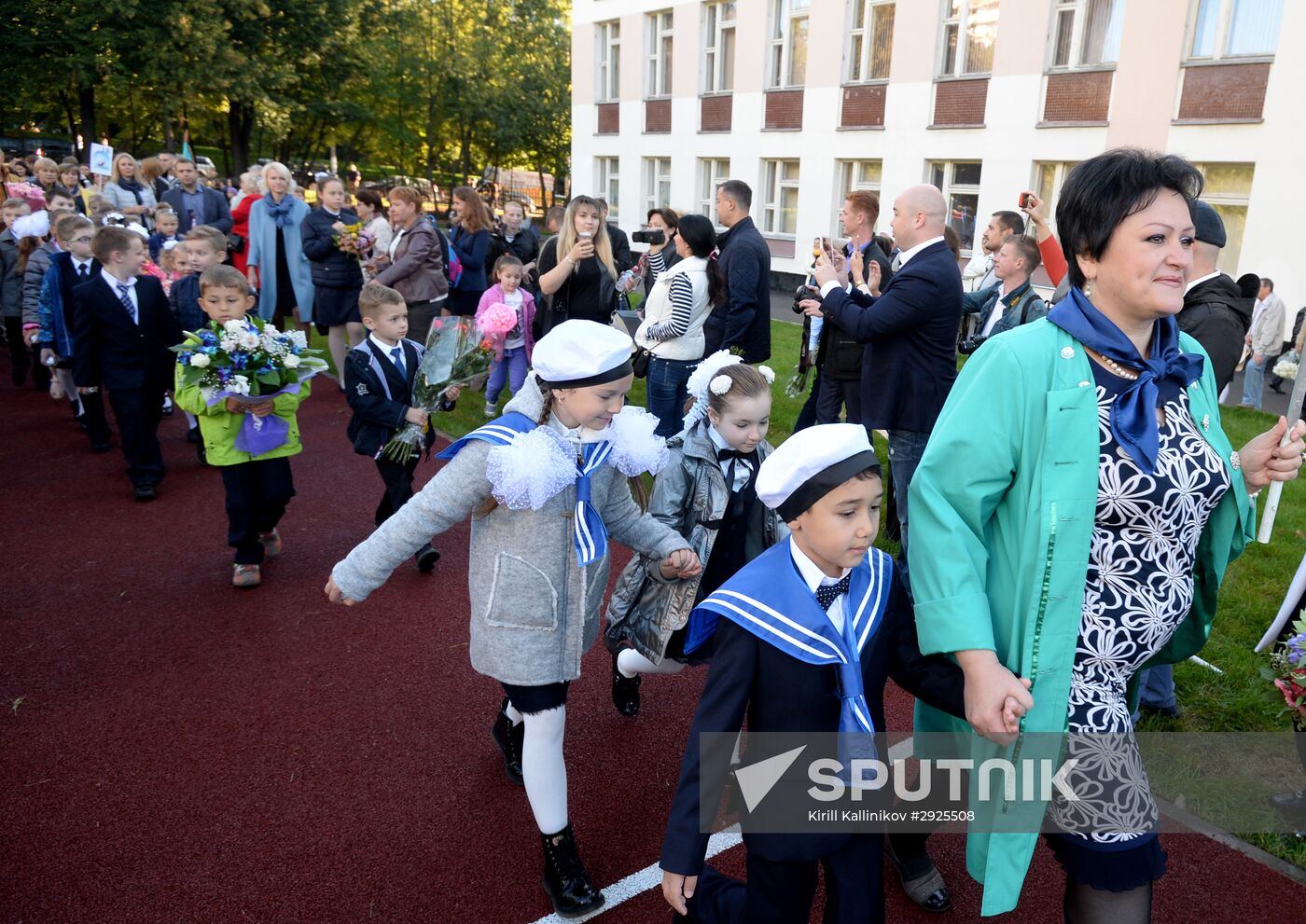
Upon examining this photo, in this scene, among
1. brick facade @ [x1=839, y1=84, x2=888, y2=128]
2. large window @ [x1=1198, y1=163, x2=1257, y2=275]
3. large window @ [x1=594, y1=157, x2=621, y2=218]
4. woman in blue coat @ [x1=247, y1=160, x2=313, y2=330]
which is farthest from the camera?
large window @ [x1=594, y1=157, x2=621, y2=218]

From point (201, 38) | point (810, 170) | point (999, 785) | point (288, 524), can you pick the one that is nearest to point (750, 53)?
point (810, 170)

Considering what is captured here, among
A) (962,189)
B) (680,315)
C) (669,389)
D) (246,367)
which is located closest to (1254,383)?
(669,389)

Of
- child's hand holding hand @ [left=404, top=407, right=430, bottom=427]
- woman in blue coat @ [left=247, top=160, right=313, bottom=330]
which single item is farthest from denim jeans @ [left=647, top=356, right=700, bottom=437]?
woman in blue coat @ [left=247, top=160, right=313, bottom=330]

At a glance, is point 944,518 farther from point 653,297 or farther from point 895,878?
point 653,297

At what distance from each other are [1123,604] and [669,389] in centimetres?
500

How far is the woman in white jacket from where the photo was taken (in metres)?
6.73

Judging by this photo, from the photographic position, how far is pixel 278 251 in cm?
1066

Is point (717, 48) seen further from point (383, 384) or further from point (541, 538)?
point (541, 538)

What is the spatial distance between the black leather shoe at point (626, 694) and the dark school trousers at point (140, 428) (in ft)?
15.7

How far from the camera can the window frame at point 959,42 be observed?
1966 cm

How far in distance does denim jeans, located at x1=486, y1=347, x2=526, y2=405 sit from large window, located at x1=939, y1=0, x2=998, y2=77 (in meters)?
15.1

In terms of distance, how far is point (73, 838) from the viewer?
3457mm

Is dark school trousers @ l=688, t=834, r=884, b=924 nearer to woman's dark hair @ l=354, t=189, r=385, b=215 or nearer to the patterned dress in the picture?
the patterned dress

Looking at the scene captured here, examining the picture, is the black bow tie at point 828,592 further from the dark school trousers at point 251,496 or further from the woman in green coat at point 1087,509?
the dark school trousers at point 251,496
